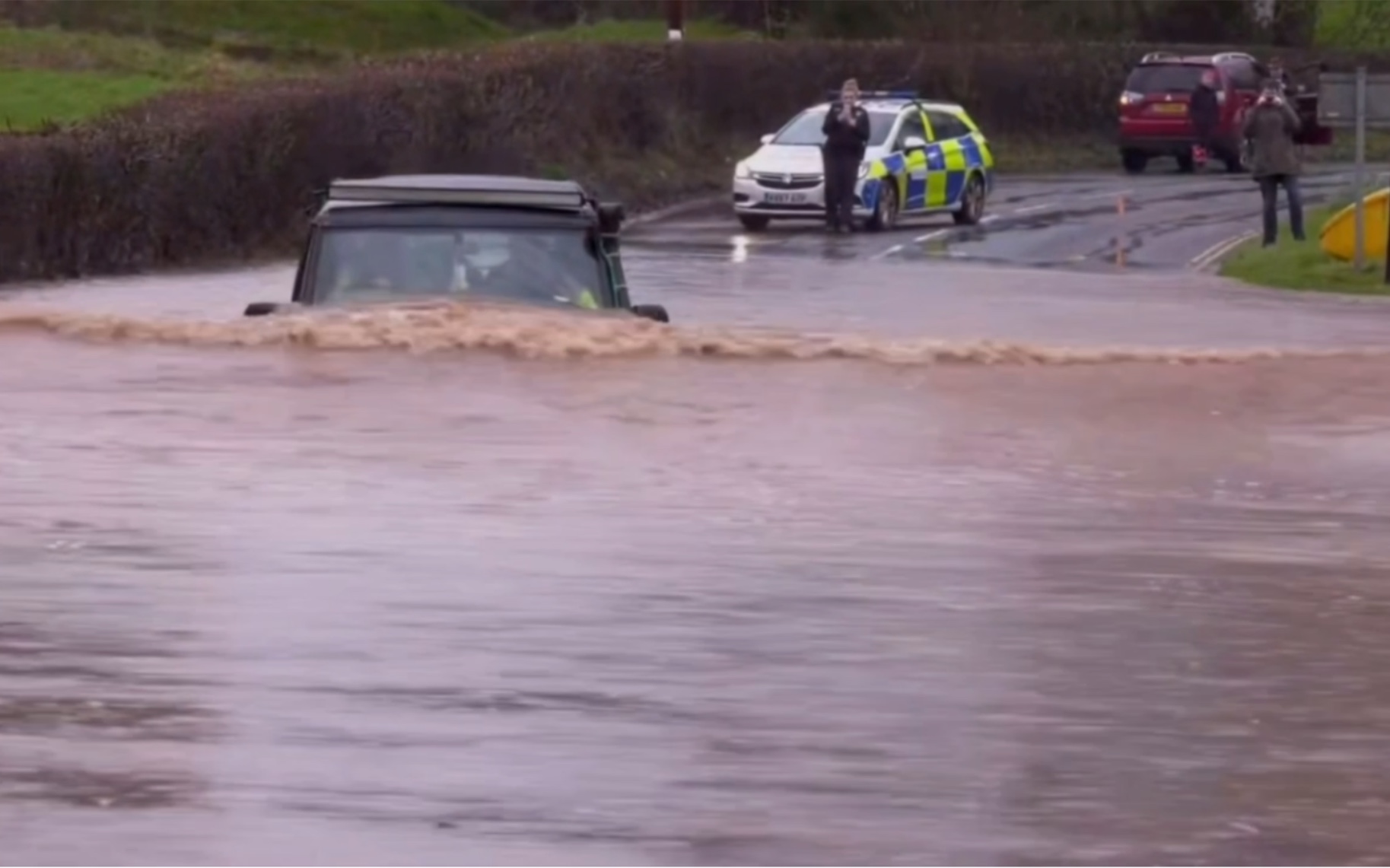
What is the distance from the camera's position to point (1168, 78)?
38.2 metres

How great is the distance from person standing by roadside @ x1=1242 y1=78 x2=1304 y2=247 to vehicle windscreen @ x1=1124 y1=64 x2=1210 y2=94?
12.5 metres

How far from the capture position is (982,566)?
29.0 ft

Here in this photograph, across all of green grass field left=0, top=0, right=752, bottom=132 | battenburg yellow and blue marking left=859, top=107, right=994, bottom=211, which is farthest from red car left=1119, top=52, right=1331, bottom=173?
battenburg yellow and blue marking left=859, top=107, right=994, bottom=211

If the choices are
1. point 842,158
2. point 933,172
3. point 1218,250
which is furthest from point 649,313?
point 933,172

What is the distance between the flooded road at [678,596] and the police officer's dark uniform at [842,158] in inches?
479

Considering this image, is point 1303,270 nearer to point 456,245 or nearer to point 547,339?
point 547,339

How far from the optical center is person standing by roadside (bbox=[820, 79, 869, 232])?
2677cm

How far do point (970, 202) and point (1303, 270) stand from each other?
7286 millimetres

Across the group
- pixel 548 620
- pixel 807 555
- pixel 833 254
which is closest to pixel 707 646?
pixel 548 620

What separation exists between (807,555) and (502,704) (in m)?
2.37

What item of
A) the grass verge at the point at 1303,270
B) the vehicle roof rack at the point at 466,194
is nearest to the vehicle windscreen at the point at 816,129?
the grass verge at the point at 1303,270

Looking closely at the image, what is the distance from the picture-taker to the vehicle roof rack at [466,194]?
11086 millimetres

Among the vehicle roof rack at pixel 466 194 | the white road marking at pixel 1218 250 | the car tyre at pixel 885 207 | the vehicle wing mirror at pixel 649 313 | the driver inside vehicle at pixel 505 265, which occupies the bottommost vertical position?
the white road marking at pixel 1218 250

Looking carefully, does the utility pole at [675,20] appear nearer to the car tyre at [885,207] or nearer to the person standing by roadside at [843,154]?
the car tyre at [885,207]
